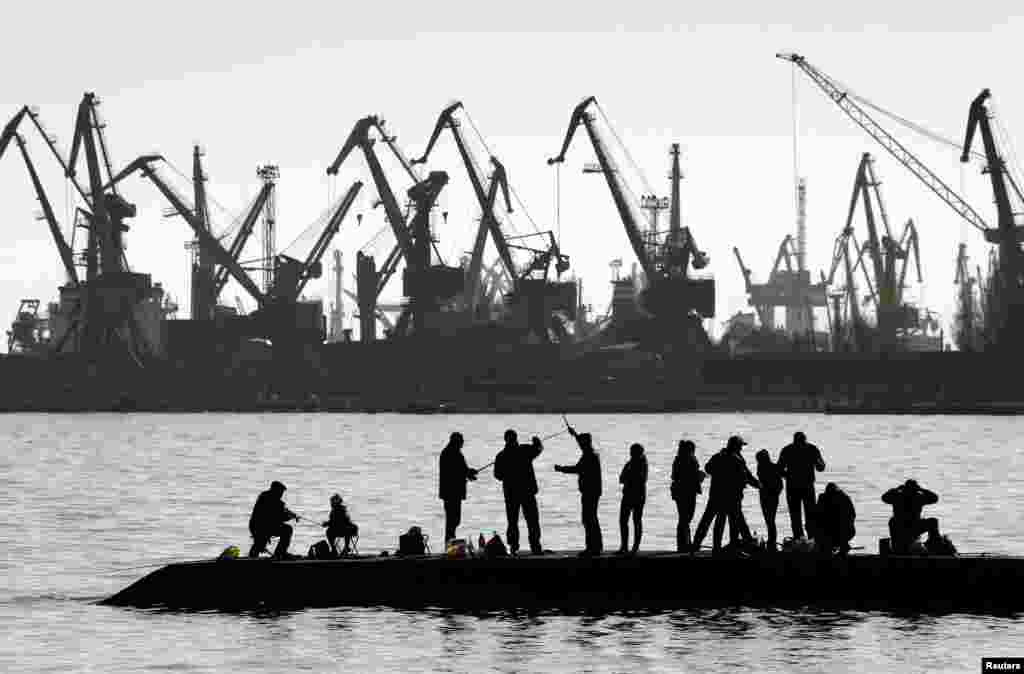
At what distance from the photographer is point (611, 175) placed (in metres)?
190

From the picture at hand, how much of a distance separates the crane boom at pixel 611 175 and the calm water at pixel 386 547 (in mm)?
73627

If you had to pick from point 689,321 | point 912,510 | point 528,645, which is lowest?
point 528,645

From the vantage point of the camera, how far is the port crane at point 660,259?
190m

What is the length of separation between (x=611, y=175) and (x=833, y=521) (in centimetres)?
16380

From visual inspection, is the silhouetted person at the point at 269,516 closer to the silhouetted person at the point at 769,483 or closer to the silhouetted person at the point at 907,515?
the silhouetted person at the point at 769,483

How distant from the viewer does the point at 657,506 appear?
189 feet

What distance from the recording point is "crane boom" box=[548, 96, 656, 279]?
623 feet

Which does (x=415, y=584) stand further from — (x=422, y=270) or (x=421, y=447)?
(x=422, y=270)

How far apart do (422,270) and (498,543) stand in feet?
539

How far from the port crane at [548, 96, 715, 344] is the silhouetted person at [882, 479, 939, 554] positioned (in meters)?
163

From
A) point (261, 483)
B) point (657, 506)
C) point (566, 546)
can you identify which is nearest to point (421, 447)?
point (261, 483)

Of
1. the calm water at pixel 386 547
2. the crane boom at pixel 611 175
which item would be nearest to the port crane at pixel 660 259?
the crane boom at pixel 611 175

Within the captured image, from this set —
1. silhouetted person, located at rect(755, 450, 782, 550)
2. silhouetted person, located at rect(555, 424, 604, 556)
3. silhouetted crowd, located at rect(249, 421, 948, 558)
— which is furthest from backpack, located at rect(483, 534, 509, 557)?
silhouetted person, located at rect(755, 450, 782, 550)

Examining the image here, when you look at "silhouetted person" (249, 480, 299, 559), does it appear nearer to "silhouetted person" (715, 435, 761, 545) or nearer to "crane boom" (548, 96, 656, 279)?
"silhouetted person" (715, 435, 761, 545)
